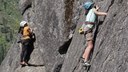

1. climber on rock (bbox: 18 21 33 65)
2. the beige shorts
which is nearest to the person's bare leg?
the beige shorts

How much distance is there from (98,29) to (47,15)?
32.2 ft

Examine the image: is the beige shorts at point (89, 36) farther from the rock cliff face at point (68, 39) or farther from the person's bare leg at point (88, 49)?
the rock cliff face at point (68, 39)

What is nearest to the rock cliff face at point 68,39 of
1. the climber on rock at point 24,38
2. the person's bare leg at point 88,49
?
the person's bare leg at point 88,49

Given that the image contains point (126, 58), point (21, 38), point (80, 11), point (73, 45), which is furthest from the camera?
point (21, 38)

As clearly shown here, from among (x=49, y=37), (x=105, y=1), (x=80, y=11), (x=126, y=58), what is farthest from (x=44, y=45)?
(x=126, y=58)

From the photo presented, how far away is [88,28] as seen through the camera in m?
18.1

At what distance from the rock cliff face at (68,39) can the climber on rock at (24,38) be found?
1.86 ft

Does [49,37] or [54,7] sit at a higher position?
[54,7]

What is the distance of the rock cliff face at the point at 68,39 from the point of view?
51.4ft

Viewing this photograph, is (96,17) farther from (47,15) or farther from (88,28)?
(47,15)

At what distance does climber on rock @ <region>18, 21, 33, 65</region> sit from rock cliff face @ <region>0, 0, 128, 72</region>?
57 cm

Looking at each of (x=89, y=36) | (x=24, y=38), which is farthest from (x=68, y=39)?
(x=89, y=36)

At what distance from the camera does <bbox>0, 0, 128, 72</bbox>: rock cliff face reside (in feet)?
51.4

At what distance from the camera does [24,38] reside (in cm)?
2877
